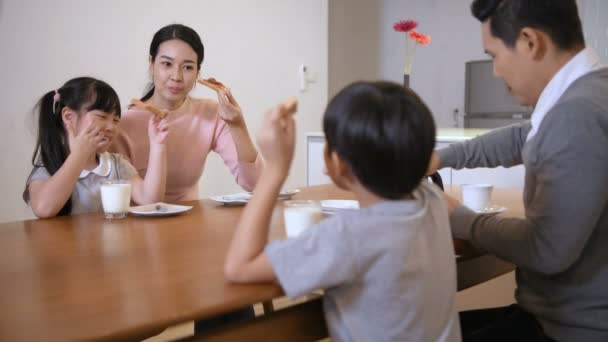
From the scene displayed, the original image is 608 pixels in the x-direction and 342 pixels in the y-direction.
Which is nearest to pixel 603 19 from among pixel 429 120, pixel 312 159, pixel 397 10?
pixel 397 10

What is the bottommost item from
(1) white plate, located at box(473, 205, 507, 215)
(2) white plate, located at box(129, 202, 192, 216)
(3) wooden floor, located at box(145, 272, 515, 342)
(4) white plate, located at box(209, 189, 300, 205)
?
(3) wooden floor, located at box(145, 272, 515, 342)

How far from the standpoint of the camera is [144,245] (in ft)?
3.19

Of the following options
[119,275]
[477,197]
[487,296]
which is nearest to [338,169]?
[119,275]

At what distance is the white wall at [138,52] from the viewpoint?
2.35 meters

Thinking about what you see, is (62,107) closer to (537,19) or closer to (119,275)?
(119,275)

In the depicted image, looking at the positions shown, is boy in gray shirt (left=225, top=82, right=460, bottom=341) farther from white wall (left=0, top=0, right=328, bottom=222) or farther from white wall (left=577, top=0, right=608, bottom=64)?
white wall (left=577, top=0, right=608, bottom=64)

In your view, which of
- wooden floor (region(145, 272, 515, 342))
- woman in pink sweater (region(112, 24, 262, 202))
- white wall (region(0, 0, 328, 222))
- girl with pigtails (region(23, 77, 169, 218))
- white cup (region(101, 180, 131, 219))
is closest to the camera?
white cup (region(101, 180, 131, 219))

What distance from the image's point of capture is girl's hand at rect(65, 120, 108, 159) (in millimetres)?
1299

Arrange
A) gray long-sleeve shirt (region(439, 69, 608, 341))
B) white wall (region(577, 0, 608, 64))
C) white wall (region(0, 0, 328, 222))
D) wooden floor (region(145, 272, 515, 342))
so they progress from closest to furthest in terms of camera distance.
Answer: gray long-sleeve shirt (region(439, 69, 608, 341))
wooden floor (region(145, 272, 515, 342))
white wall (region(0, 0, 328, 222))
white wall (region(577, 0, 608, 64))

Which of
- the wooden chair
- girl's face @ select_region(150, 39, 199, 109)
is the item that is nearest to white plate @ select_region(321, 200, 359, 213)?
the wooden chair

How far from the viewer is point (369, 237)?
27.2 inches

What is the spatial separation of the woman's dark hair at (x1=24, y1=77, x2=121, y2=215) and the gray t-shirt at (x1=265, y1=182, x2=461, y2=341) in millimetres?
944

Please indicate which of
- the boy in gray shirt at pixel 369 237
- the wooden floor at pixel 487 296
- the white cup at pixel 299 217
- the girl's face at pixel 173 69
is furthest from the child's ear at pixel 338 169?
the wooden floor at pixel 487 296

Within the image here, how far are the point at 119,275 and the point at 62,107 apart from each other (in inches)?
33.2
